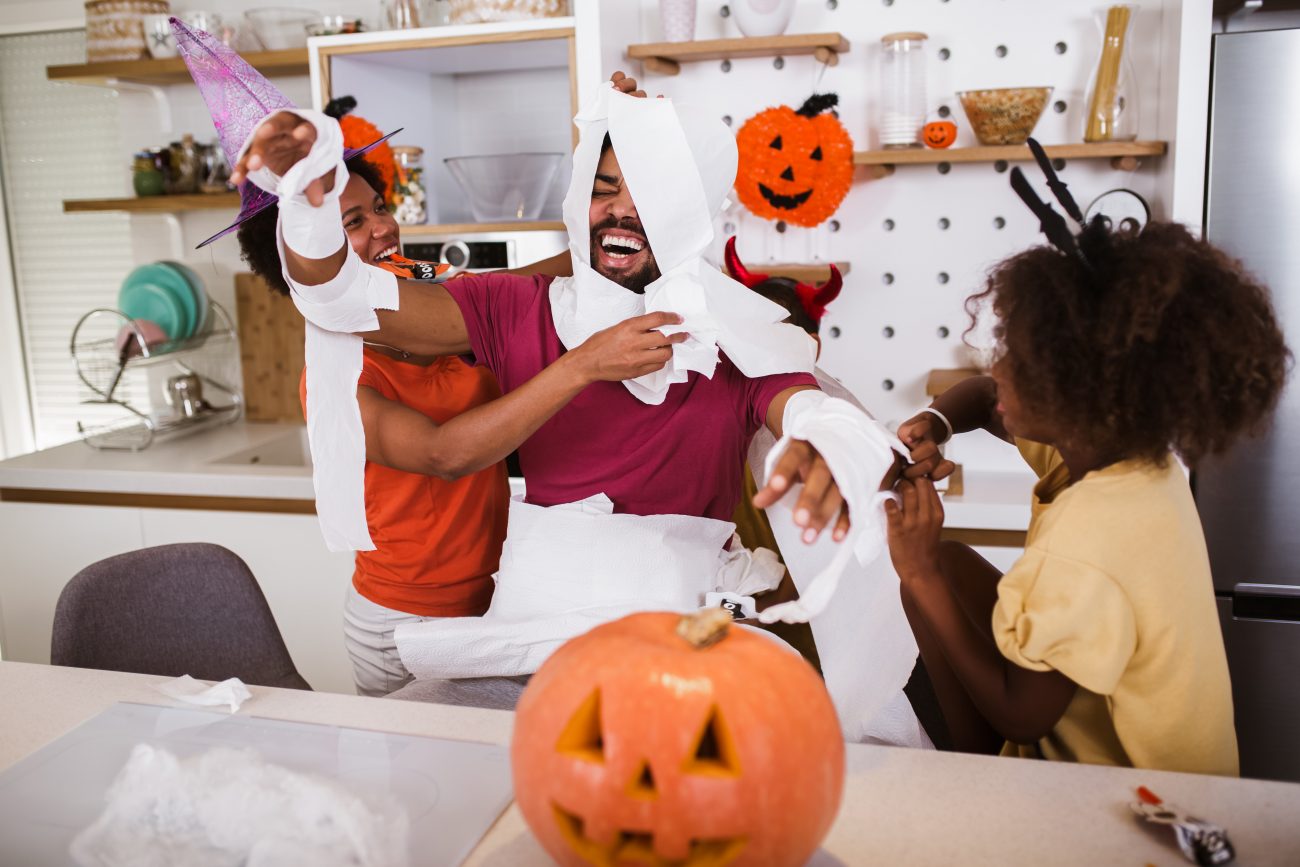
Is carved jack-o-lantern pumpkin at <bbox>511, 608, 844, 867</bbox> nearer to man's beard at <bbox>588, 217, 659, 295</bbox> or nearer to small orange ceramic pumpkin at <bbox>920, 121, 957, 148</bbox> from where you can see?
man's beard at <bbox>588, 217, 659, 295</bbox>

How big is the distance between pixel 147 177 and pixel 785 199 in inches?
70.7

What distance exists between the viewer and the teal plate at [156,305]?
10.1 feet

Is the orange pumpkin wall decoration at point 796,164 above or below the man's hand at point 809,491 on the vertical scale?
above

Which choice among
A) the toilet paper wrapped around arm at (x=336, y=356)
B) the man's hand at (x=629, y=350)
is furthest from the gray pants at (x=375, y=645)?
the man's hand at (x=629, y=350)

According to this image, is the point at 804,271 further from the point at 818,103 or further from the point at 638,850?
the point at 638,850

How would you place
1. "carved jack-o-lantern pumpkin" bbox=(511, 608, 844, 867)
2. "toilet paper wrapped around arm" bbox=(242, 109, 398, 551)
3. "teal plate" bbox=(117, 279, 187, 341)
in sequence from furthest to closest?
"teal plate" bbox=(117, 279, 187, 341), "toilet paper wrapped around arm" bbox=(242, 109, 398, 551), "carved jack-o-lantern pumpkin" bbox=(511, 608, 844, 867)

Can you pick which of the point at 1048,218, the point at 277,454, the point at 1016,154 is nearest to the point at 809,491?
the point at 1048,218

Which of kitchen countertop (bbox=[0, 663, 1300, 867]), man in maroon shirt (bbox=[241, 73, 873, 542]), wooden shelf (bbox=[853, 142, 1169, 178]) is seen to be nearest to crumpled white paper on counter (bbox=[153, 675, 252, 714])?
kitchen countertop (bbox=[0, 663, 1300, 867])

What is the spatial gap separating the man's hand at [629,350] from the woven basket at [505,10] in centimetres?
143

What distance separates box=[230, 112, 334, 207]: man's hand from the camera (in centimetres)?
92

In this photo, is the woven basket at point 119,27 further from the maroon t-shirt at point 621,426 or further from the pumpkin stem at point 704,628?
the pumpkin stem at point 704,628

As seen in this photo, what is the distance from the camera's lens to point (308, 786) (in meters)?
A: 0.91

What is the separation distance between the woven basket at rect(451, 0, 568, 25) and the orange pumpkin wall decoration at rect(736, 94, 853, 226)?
527 millimetres

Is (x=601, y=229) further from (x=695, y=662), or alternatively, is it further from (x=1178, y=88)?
(x=1178, y=88)
